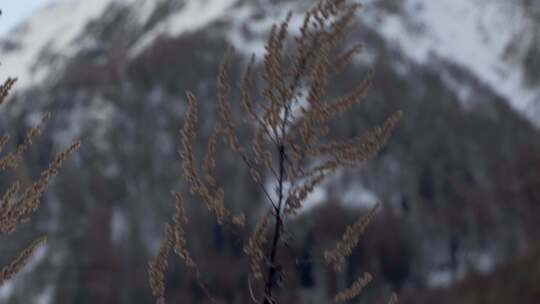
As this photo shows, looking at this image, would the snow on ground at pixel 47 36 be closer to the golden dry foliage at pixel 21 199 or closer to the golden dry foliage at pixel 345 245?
the golden dry foliage at pixel 21 199

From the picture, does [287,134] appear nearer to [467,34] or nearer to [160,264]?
[160,264]

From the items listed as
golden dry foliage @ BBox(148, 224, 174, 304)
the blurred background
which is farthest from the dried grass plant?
the blurred background

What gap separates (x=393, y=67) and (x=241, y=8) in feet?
47.1

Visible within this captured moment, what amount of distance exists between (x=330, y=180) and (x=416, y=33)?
64.3 ft

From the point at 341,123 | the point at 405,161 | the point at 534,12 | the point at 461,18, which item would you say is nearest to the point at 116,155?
the point at 341,123

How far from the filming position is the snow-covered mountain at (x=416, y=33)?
60250 millimetres

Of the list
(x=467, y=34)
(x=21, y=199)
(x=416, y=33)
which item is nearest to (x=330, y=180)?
(x=416, y=33)

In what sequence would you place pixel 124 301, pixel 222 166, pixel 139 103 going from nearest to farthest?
1. pixel 124 301
2. pixel 222 166
3. pixel 139 103

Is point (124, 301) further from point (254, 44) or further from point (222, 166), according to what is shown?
point (254, 44)

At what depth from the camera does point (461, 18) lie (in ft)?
220

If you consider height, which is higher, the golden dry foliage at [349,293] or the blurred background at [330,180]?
the golden dry foliage at [349,293]

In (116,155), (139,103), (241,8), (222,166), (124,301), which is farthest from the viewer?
(241,8)

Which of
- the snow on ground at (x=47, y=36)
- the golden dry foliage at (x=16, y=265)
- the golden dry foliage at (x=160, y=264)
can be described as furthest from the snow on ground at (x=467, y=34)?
the golden dry foliage at (x=160, y=264)

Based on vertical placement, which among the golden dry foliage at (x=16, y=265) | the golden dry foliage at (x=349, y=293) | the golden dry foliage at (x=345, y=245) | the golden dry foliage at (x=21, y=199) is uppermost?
the golden dry foliage at (x=21, y=199)
